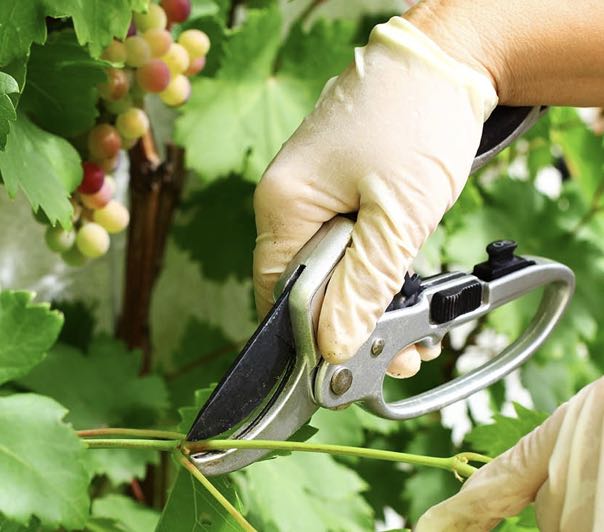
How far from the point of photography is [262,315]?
588 millimetres

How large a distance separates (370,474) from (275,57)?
0.50 meters

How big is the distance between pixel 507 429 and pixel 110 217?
0.33 meters

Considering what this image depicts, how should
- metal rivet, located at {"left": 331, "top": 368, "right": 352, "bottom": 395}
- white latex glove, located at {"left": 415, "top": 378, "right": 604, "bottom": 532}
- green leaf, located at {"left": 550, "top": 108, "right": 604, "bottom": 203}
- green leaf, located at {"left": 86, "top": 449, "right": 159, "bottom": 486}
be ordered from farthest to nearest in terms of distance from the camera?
green leaf, located at {"left": 550, "top": 108, "right": 604, "bottom": 203}
green leaf, located at {"left": 86, "top": 449, "right": 159, "bottom": 486}
metal rivet, located at {"left": 331, "top": 368, "right": 352, "bottom": 395}
white latex glove, located at {"left": 415, "top": 378, "right": 604, "bottom": 532}

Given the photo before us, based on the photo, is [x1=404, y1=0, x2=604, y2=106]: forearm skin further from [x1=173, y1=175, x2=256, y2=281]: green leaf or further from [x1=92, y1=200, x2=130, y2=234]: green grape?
[x1=173, y1=175, x2=256, y2=281]: green leaf

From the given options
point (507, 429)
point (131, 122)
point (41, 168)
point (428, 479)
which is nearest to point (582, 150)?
point (428, 479)

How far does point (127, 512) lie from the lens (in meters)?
0.83

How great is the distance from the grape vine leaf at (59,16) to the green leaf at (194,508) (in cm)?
26

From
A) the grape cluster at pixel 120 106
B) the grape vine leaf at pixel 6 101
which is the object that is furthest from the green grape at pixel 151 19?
the grape vine leaf at pixel 6 101

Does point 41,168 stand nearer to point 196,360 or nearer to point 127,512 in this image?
point 127,512

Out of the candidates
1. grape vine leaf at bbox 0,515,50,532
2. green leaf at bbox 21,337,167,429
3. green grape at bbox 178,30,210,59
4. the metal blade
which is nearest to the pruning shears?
the metal blade

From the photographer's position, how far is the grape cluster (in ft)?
2.17

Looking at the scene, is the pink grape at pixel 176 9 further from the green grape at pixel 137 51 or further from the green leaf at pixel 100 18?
the green leaf at pixel 100 18

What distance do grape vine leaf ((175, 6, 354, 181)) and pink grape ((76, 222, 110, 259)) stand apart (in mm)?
172

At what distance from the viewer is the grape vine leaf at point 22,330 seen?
58 centimetres
